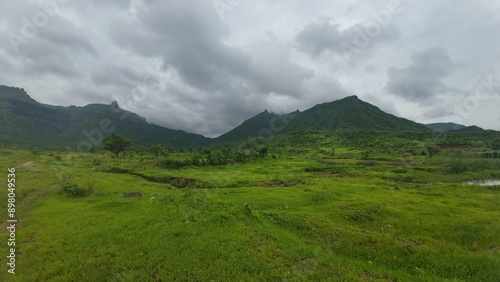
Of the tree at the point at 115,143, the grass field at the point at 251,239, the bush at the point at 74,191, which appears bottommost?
the grass field at the point at 251,239

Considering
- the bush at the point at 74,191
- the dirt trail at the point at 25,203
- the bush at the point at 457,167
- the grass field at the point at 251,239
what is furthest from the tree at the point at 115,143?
the bush at the point at 457,167

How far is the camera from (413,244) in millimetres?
19062

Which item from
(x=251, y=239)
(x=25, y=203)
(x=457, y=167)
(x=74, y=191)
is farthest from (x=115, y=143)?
(x=457, y=167)

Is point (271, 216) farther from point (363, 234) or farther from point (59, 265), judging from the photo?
point (59, 265)

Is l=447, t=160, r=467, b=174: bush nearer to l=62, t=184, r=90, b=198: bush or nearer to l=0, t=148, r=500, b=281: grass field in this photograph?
l=0, t=148, r=500, b=281: grass field

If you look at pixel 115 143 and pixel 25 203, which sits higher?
pixel 115 143

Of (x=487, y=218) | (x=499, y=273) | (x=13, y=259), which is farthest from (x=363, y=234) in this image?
(x=13, y=259)

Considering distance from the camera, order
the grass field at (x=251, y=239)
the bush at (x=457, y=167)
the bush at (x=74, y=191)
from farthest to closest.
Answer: the bush at (x=457, y=167)
the bush at (x=74, y=191)
the grass field at (x=251, y=239)

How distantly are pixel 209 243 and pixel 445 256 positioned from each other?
16.2 m

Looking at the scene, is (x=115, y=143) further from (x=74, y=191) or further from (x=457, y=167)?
(x=457, y=167)

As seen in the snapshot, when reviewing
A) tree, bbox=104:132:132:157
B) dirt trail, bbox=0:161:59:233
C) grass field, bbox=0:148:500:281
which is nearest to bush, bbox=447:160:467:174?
grass field, bbox=0:148:500:281

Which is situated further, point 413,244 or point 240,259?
point 413,244

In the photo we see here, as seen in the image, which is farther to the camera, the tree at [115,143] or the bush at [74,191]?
the tree at [115,143]

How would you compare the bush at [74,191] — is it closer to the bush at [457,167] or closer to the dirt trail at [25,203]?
the dirt trail at [25,203]
